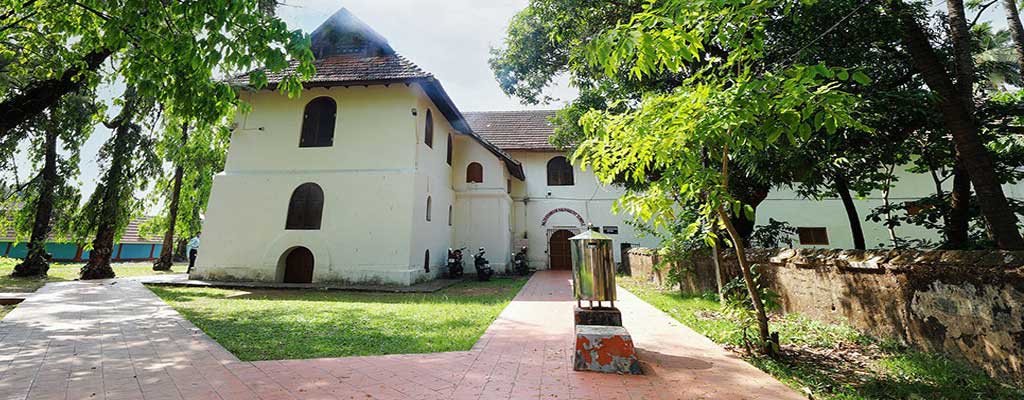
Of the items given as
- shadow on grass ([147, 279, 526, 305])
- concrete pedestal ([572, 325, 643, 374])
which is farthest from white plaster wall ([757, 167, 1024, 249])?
concrete pedestal ([572, 325, 643, 374])

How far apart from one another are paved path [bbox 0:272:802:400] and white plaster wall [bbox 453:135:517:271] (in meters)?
9.64

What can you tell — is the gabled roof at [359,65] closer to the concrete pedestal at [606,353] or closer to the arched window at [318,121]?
the arched window at [318,121]

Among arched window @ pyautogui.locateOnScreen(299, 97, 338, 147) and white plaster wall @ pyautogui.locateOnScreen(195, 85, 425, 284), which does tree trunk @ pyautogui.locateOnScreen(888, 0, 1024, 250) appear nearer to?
white plaster wall @ pyautogui.locateOnScreen(195, 85, 425, 284)

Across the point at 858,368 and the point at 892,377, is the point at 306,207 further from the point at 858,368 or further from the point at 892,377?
the point at 892,377

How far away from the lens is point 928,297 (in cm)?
362

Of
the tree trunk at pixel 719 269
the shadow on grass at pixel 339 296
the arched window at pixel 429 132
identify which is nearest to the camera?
the tree trunk at pixel 719 269

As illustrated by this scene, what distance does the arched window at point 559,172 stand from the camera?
17922 mm

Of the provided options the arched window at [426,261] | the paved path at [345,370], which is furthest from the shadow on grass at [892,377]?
the arched window at [426,261]

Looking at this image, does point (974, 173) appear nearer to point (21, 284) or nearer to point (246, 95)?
point (246, 95)

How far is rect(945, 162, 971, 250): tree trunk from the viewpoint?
5.84m

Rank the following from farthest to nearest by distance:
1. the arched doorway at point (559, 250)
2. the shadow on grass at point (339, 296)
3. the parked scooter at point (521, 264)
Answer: the arched doorway at point (559, 250) → the parked scooter at point (521, 264) → the shadow on grass at point (339, 296)

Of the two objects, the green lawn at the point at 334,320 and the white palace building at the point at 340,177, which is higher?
the white palace building at the point at 340,177

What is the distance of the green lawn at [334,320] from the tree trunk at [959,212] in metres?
7.39

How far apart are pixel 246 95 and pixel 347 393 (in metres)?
13.0
